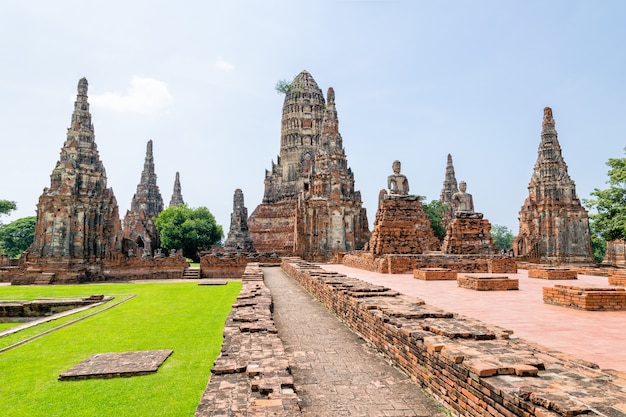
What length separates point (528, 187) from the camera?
107ft

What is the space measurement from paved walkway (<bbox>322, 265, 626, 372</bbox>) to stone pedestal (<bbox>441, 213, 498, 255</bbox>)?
30.1 ft

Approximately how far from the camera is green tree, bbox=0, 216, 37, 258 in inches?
2244

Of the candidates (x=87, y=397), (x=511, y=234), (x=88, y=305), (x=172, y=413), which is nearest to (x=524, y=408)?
(x=172, y=413)

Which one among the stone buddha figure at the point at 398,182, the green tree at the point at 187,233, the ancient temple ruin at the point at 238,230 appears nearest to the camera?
the stone buddha figure at the point at 398,182

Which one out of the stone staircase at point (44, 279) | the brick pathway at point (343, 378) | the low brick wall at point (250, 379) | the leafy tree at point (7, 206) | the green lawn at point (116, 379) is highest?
the leafy tree at point (7, 206)

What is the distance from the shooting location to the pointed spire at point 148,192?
196 feet

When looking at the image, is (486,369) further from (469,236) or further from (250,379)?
(469,236)

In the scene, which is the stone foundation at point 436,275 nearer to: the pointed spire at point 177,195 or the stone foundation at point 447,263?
the stone foundation at point 447,263

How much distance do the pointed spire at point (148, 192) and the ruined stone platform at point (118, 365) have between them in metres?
55.7

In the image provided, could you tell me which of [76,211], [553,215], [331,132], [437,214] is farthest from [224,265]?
[437,214]

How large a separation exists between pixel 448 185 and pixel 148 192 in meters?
40.8

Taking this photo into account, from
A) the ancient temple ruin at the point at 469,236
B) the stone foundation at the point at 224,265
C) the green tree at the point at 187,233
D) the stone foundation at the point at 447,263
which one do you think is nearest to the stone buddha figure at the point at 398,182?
A: the ancient temple ruin at the point at 469,236

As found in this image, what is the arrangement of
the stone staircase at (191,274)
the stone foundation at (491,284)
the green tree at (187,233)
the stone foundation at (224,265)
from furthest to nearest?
the green tree at (187,233), the stone foundation at (224,265), the stone staircase at (191,274), the stone foundation at (491,284)

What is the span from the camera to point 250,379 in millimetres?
3801
